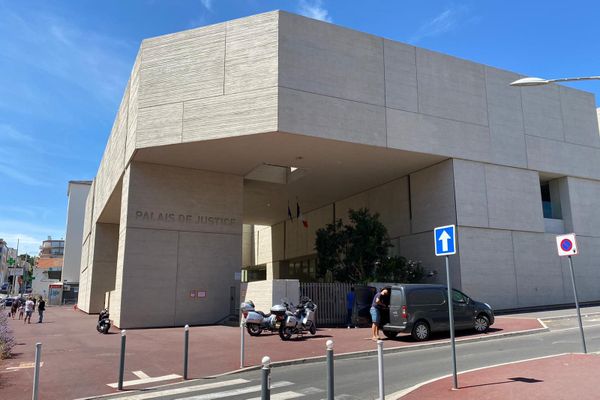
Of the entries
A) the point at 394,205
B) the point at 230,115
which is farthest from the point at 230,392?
the point at 394,205

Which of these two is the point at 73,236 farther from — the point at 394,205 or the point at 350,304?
the point at 350,304

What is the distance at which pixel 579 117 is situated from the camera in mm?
29156

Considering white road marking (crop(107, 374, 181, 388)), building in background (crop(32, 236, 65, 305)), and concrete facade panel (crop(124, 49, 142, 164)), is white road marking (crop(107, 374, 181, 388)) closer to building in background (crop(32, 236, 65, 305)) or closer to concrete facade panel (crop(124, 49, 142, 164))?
concrete facade panel (crop(124, 49, 142, 164))

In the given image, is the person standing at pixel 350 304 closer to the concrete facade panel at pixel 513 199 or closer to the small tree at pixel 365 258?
the small tree at pixel 365 258

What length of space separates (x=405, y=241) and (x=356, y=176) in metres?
4.74

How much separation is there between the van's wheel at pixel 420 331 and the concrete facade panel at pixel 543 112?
16493 mm

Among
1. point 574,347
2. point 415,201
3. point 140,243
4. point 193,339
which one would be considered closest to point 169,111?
point 140,243

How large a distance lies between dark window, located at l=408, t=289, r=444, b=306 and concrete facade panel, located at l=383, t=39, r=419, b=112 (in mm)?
10704

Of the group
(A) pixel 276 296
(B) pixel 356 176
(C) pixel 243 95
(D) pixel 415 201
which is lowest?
(A) pixel 276 296

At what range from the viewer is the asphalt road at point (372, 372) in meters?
8.59

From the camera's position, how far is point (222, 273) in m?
25.2

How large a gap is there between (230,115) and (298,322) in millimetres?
9818

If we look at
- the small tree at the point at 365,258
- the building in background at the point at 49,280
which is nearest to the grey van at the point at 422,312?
the small tree at the point at 365,258

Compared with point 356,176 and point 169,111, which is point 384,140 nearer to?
point 356,176
